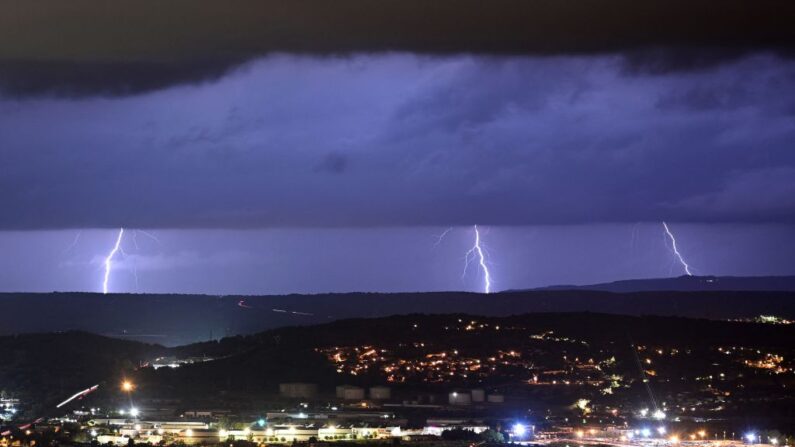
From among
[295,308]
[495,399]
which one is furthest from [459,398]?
[295,308]

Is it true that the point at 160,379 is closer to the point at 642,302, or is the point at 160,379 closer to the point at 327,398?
the point at 327,398

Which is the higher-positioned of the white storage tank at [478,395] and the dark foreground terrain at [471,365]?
the dark foreground terrain at [471,365]

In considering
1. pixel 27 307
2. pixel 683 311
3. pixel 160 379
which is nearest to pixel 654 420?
pixel 160 379

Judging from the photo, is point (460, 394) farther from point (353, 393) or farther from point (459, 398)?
point (353, 393)

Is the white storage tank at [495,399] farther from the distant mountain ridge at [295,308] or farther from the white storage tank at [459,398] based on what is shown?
the distant mountain ridge at [295,308]

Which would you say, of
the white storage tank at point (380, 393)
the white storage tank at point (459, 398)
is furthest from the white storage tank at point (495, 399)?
the white storage tank at point (380, 393)

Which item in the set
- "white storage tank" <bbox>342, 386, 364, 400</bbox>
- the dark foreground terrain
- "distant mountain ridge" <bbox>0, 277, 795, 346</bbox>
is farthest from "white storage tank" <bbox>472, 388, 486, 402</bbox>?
"distant mountain ridge" <bbox>0, 277, 795, 346</bbox>
